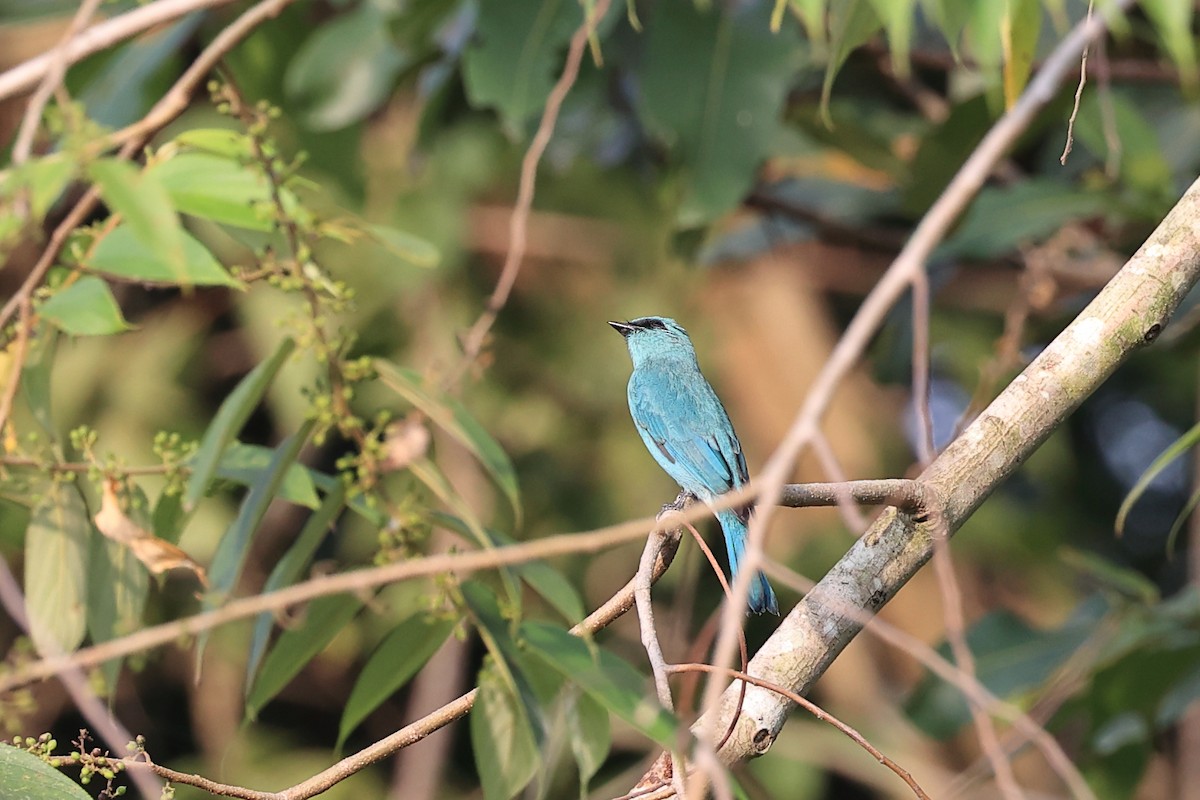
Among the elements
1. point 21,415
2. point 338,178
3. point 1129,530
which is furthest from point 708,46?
point 1129,530

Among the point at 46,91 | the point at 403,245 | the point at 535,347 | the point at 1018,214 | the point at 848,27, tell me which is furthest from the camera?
the point at 535,347

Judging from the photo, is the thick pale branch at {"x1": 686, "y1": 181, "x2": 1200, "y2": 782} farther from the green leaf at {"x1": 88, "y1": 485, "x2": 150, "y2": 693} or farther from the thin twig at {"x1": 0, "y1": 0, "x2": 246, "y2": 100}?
the thin twig at {"x1": 0, "y1": 0, "x2": 246, "y2": 100}

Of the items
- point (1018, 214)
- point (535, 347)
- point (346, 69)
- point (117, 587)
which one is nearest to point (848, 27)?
point (117, 587)

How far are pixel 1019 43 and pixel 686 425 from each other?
1.66 metres

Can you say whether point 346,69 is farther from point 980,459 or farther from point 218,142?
point 980,459

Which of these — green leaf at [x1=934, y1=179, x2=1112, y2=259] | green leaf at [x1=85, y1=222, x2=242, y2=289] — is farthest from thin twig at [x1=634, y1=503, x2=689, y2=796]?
green leaf at [x1=934, y1=179, x2=1112, y2=259]

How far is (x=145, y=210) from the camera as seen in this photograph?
1.60 m

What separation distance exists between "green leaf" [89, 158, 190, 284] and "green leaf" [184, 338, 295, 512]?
0.51 metres

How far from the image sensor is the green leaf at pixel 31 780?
2047 mm

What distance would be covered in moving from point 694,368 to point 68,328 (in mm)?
2402

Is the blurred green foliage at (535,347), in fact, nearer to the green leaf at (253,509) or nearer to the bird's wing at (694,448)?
the green leaf at (253,509)

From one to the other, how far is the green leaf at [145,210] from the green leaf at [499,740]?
3.26 feet

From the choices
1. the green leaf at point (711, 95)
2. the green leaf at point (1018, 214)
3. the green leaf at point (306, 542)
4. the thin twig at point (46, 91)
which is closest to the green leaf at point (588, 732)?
the green leaf at point (306, 542)

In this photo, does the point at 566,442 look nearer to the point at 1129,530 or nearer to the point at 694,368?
the point at 694,368
